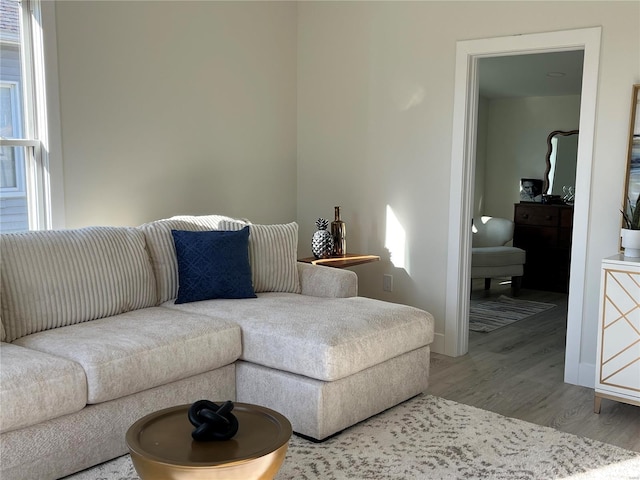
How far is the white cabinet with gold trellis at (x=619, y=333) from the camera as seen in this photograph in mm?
3289

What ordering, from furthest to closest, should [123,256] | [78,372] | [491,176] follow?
[491,176]
[123,256]
[78,372]

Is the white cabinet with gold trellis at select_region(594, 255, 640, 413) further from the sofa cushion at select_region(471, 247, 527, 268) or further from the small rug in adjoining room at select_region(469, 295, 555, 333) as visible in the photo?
the sofa cushion at select_region(471, 247, 527, 268)

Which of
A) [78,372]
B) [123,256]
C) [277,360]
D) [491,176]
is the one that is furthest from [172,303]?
[491,176]

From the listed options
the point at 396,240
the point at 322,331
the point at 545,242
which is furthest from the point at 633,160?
the point at 545,242

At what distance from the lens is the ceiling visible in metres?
5.77

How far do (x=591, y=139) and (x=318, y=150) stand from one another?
79.2 inches

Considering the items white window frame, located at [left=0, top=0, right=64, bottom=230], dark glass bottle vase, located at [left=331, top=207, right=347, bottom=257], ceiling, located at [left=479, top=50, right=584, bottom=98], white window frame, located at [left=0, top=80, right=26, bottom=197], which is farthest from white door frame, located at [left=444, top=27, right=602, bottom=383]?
white window frame, located at [left=0, top=80, right=26, bottom=197]

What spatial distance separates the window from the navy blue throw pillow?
772 millimetres

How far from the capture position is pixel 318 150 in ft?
16.5

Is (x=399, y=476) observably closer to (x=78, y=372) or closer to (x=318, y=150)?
(x=78, y=372)

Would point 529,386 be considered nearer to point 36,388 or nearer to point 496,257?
point 36,388

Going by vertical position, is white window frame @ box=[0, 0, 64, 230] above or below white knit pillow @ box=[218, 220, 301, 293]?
above

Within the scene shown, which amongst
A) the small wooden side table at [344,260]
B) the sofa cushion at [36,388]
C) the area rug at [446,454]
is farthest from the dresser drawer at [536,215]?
the sofa cushion at [36,388]

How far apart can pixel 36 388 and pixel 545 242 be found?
581cm
